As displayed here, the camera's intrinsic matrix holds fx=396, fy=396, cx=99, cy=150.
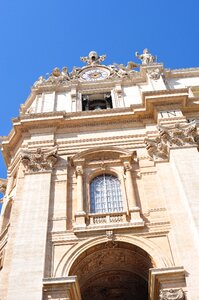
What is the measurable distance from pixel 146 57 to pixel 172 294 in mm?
19047

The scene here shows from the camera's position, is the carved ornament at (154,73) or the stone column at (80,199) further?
the carved ornament at (154,73)

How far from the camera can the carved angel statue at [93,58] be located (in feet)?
99.6

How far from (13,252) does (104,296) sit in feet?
17.5

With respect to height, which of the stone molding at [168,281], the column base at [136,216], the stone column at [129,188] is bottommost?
the stone molding at [168,281]

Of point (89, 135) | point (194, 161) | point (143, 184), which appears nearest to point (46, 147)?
point (89, 135)

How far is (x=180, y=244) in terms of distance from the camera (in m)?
15.0

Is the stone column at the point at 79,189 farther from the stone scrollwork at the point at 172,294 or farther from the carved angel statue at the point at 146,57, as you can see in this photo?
the carved angel statue at the point at 146,57

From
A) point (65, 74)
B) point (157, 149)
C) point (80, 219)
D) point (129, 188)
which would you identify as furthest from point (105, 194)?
point (65, 74)

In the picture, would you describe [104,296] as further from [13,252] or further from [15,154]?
[15,154]

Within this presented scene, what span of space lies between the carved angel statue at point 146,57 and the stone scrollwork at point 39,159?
11.5 meters

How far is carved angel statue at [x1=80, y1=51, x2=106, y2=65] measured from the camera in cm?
3035

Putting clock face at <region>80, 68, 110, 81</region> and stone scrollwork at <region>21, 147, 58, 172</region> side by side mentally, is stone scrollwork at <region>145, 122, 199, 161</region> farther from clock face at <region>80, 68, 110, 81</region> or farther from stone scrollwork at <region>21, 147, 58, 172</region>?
clock face at <region>80, 68, 110, 81</region>

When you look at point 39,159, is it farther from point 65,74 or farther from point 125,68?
point 125,68

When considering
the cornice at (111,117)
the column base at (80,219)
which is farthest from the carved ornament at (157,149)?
the column base at (80,219)
